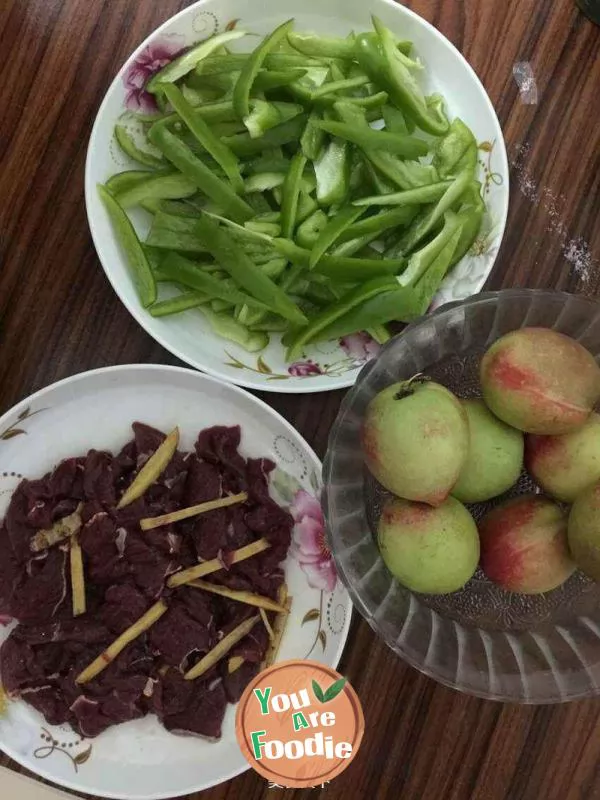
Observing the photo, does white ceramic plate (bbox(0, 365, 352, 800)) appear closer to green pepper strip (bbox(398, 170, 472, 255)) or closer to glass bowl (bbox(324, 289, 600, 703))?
glass bowl (bbox(324, 289, 600, 703))

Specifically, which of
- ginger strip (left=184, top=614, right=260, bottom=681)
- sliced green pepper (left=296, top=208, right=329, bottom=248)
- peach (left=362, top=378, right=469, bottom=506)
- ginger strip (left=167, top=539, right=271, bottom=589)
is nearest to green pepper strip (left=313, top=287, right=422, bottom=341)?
sliced green pepper (left=296, top=208, right=329, bottom=248)

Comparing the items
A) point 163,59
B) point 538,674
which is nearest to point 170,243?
point 163,59

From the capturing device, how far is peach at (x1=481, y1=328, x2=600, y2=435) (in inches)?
27.9

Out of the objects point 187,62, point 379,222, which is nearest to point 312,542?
point 379,222

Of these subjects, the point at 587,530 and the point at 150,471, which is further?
the point at 150,471

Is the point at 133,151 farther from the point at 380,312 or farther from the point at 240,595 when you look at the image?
the point at 240,595

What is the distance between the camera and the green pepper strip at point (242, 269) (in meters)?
0.91

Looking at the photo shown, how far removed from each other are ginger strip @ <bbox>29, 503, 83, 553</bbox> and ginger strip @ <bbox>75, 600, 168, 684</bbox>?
0.15 meters

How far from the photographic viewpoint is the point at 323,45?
945 mm

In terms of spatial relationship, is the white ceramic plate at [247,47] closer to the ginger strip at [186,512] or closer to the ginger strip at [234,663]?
the ginger strip at [186,512]

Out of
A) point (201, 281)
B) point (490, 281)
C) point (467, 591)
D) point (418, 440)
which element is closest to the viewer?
point (418, 440)

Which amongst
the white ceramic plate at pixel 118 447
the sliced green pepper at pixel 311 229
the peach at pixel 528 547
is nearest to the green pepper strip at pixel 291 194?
the sliced green pepper at pixel 311 229

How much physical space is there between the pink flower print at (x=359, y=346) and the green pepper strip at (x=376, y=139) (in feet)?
0.80

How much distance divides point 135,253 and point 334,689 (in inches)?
25.3
